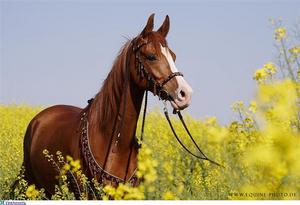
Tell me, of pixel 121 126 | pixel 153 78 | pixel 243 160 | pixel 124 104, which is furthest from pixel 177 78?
pixel 243 160

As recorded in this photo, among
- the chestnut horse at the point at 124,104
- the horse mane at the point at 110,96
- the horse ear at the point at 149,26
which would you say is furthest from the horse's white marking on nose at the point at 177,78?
the horse mane at the point at 110,96

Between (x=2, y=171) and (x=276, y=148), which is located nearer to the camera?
(x=276, y=148)

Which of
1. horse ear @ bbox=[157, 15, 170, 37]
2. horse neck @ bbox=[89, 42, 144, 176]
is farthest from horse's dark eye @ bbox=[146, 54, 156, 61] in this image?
horse ear @ bbox=[157, 15, 170, 37]

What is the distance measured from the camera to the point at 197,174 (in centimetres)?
637

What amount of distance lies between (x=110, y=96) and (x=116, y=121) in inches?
8.4

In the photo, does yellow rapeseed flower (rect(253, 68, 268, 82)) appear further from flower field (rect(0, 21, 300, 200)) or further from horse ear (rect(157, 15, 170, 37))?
horse ear (rect(157, 15, 170, 37))

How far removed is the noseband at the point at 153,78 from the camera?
173 inches

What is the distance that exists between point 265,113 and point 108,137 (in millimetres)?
2329

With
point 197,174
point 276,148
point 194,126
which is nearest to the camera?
point 276,148

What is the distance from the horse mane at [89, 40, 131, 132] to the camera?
183 inches

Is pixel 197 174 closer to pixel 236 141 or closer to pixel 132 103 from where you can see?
pixel 132 103

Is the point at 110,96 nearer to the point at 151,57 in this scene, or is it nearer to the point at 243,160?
the point at 151,57
